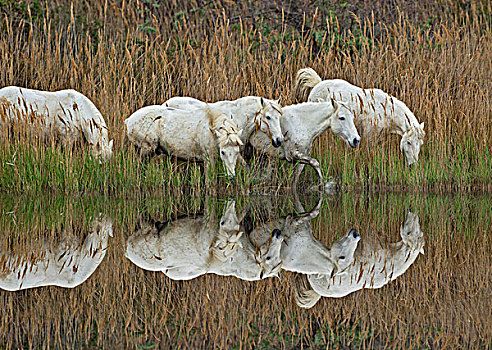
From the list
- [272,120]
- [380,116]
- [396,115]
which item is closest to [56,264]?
[272,120]

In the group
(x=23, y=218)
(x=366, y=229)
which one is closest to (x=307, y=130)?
→ (x=366, y=229)

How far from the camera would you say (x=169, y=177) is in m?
8.16

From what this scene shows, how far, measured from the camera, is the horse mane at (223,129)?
7.80 meters

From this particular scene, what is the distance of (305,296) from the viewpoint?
3418 millimetres

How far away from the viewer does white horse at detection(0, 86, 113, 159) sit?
27.6ft

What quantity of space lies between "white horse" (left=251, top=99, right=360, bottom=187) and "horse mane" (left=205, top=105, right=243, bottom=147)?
43 centimetres

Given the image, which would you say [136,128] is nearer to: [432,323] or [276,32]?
[276,32]

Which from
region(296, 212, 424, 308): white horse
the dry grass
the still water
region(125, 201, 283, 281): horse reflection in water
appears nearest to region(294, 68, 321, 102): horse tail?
the dry grass

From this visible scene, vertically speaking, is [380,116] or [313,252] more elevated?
[380,116]

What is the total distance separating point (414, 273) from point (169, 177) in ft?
15.2

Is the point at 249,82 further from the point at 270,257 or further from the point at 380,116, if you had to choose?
the point at 270,257

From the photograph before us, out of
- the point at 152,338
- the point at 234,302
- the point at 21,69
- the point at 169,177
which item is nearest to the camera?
the point at 152,338

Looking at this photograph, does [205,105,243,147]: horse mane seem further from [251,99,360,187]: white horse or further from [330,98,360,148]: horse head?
[330,98,360,148]: horse head

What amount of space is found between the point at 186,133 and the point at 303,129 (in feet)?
4.59
